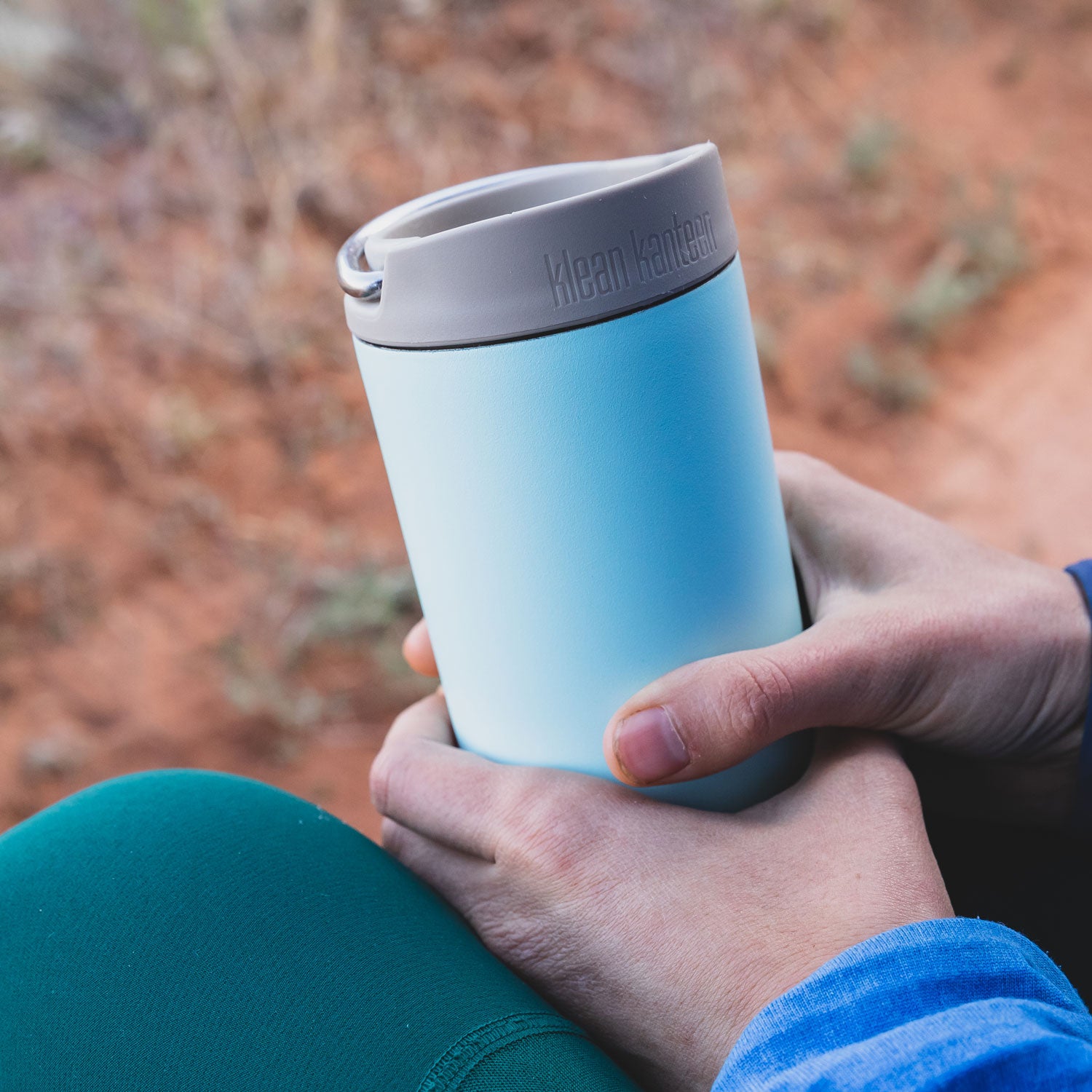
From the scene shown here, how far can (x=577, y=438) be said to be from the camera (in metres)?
0.54

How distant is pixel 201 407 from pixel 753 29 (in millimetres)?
2392

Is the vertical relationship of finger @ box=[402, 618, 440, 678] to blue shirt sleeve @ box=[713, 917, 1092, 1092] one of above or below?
above

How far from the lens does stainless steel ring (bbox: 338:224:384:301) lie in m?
0.56

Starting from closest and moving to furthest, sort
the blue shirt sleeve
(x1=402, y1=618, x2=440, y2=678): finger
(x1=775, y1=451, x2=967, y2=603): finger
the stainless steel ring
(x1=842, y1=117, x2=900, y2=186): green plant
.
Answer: the blue shirt sleeve
the stainless steel ring
(x1=775, y1=451, x2=967, y2=603): finger
(x1=402, y1=618, x2=440, y2=678): finger
(x1=842, y1=117, x2=900, y2=186): green plant

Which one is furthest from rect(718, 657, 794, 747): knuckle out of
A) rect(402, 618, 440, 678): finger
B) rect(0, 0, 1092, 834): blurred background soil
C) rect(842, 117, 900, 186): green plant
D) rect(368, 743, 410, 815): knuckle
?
rect(842, 117, 900, 186): green plant

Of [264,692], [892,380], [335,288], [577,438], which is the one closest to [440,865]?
[577,438]

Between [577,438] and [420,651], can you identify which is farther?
[420,651]

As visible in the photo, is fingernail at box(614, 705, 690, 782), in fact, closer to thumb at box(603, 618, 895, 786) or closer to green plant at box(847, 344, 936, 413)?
thumb at box(603, 618, 895, 786)

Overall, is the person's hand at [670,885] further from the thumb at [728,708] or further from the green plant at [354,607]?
the green plant at [354,607]

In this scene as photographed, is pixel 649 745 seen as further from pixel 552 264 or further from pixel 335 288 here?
pixel 335 288

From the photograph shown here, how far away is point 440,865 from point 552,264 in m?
0.42

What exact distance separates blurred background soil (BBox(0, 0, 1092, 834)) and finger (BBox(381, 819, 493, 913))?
3.82 ft

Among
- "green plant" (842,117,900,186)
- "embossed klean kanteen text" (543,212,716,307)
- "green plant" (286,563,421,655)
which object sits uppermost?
"embossed klean kanteen text" (543,212,716,307)

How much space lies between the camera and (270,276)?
2471mm
